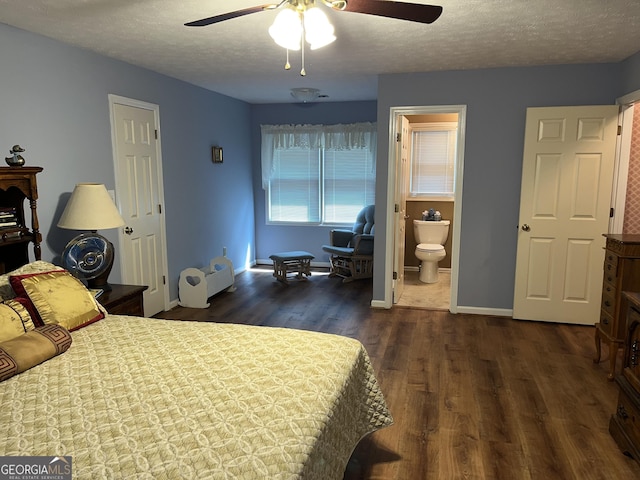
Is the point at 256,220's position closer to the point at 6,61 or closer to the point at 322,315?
the point at 322,315

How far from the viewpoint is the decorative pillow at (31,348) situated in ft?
6.09

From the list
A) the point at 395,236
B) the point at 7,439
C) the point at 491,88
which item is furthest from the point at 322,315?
the point at 7,439

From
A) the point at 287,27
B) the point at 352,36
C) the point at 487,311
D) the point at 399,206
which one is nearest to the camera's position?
the point at 287,27

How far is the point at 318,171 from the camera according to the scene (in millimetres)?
6715

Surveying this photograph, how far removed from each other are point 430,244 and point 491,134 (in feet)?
6.79

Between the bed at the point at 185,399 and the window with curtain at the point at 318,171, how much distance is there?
448 cm

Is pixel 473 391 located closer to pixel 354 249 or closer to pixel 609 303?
pixel 609 303

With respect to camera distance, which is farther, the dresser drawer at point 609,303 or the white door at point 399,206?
the white door at point 399,206

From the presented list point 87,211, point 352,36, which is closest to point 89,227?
point 87,211

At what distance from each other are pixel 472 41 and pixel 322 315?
2.77m

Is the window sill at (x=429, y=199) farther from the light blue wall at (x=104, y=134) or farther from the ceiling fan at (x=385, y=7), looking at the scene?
the ceiling fan at (x=385, y=7)

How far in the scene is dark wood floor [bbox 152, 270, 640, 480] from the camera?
229cm

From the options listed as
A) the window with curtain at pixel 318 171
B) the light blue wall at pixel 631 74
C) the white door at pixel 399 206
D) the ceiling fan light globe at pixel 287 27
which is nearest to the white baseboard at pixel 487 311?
the white door at pixel 399 206

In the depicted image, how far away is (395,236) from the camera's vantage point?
4715 mm
